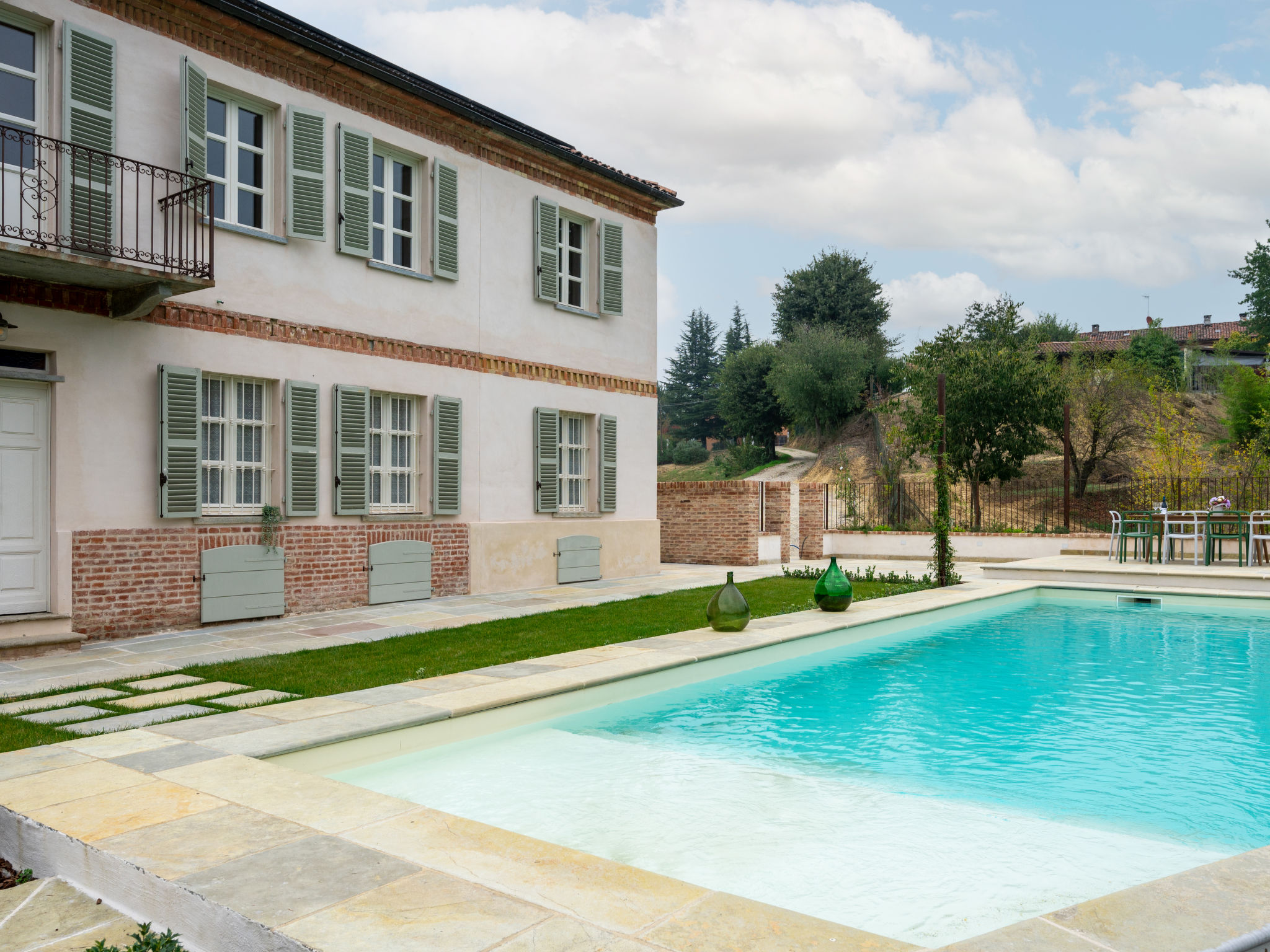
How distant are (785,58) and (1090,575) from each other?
10.0 meters

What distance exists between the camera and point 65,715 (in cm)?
557

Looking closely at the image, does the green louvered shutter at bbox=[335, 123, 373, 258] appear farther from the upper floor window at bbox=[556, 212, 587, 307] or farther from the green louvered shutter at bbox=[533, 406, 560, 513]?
the upper floor window at bbox=[556, 212, 587, 307]

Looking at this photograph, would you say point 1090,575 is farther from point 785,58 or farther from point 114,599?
point 114,599

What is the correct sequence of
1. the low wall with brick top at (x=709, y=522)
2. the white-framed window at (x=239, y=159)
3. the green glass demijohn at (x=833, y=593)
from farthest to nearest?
the low wall with brick top at (x=709, y=522) < the green glass demijohn at (x=833, y=593) < the white-framed window at (x=239, y=159)

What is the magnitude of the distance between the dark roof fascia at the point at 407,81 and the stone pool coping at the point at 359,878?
8176 mm

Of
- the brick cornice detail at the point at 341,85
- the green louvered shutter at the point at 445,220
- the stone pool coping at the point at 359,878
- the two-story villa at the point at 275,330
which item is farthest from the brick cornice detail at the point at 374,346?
the stone pool coping at the point at 359,878

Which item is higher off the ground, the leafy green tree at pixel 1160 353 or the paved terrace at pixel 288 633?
the leafy green tree at pixel 1160 353

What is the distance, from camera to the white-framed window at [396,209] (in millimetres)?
11688

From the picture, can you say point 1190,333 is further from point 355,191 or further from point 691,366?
point 355,191

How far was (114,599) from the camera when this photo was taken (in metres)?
8.73

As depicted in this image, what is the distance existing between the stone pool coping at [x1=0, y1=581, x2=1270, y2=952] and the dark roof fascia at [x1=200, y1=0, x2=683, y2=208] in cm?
818

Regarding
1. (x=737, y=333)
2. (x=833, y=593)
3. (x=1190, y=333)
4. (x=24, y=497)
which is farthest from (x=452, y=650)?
(x=1190, y=333)

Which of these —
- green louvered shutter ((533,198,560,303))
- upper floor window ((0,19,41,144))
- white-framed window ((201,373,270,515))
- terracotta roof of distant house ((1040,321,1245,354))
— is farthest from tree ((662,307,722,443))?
upper floor window ((0,19,41,144))

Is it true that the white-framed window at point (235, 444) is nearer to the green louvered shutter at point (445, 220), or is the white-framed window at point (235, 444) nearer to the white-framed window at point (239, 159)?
the white-framed window at point (239, 159)
